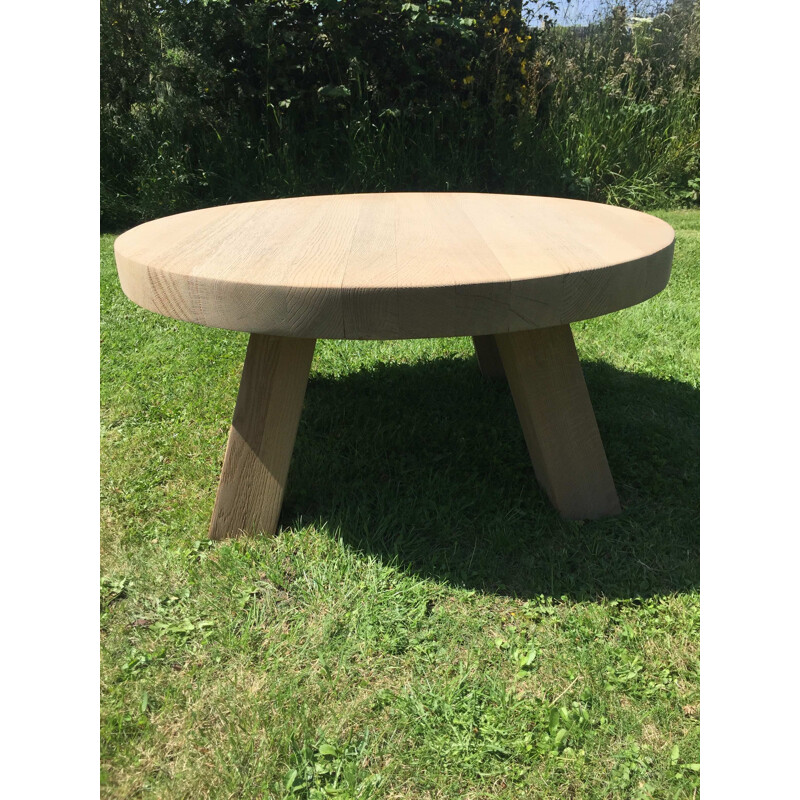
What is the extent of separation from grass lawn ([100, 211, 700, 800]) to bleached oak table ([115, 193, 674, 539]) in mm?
173

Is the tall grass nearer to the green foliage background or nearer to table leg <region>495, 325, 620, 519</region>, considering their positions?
the green foliage background

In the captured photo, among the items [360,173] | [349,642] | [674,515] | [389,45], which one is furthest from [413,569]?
[389,45]

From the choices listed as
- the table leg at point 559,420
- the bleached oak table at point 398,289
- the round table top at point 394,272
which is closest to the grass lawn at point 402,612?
the table leg at point 559,420

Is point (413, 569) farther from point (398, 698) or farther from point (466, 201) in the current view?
point (466, 201)

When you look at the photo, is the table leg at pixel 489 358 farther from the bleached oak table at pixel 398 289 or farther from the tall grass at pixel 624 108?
the tall grass at pixel 624 108

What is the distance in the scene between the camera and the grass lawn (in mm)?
1178

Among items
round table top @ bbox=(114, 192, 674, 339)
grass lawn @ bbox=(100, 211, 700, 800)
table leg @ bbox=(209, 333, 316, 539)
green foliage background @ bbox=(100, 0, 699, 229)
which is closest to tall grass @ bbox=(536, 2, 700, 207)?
green foliage background @ bbox=(100, 0, 699, 229)

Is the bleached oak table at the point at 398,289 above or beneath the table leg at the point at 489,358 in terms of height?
above

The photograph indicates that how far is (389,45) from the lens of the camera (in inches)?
186

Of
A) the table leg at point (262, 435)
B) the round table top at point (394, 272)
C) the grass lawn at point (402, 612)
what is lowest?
the grass lawn at point (402, 612)

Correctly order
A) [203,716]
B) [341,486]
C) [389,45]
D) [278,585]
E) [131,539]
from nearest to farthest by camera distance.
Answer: [203,716], [278,585], [131,539], [341,486], [389,45]

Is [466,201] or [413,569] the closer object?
[413,569]

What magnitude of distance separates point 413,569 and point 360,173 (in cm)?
363

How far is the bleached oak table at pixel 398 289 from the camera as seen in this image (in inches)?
48.8
